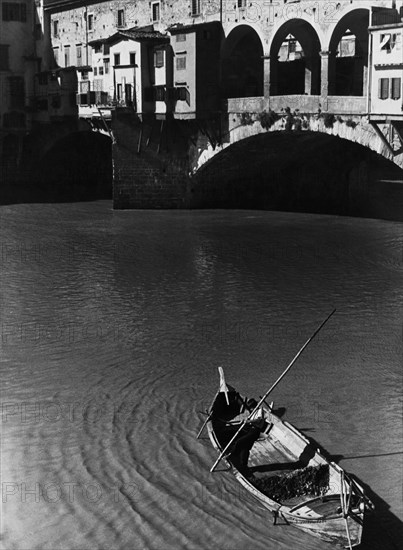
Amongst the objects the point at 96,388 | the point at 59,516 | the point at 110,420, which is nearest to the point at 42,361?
the point at 96,388

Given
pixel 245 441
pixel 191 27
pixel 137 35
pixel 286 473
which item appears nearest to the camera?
pixel 286 473

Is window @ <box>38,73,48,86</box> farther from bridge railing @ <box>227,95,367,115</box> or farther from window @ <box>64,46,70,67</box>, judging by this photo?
bridge railing @ <box>227,95,367,115</box>

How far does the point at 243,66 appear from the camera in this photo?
38969 mm

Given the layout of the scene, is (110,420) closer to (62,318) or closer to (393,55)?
(62,318)

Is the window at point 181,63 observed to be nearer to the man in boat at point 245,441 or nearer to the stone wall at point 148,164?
the stone wall at point 148,164

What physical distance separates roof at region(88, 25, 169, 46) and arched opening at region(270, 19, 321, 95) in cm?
509

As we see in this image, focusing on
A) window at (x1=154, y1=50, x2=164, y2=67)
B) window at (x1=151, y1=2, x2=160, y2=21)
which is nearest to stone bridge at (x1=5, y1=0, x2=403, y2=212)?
window at (x1=151, y1=2, x2=160, y2=21)

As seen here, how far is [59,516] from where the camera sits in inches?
531

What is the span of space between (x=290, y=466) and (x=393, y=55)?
18.6 metres

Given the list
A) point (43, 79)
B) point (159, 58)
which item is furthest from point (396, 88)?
point (43, 79)

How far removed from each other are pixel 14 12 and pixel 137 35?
41.1ft

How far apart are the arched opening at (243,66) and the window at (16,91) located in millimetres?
14742

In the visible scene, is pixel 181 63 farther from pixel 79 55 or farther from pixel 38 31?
pixel 38 31

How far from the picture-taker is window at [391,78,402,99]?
96.6 ft
